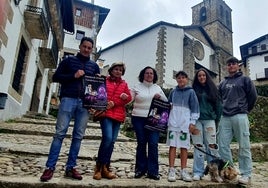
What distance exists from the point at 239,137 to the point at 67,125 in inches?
95.4

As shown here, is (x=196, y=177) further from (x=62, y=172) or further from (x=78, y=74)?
(x=78, y=74)

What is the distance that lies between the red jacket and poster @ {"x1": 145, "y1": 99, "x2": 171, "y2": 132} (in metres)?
0.37

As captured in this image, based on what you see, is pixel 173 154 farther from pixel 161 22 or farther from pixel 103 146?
pixel 161 22

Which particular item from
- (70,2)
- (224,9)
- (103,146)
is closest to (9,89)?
(103,146)

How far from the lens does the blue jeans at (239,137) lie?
3.66 m

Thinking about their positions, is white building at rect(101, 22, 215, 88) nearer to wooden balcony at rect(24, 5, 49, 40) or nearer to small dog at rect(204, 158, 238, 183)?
wooden balcony at rect(24, 5, 49, 40)

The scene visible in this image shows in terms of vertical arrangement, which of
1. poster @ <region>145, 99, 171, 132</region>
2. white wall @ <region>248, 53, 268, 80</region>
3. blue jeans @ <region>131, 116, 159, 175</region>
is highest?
white wall @ <region>248, 53, 268, 80</region>

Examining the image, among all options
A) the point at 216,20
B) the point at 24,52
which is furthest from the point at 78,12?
the point at 216,20

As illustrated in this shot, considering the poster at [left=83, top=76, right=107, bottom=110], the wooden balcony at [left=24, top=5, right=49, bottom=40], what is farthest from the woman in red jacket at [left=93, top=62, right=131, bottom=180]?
the wooden balcony at [left=24, top=5, right=49, bottom=40]

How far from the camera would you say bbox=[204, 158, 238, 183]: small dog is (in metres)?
3.57

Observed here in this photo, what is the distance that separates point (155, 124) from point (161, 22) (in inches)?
846

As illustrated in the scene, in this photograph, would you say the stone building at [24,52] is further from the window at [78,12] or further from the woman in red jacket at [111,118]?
the window at [78,12]

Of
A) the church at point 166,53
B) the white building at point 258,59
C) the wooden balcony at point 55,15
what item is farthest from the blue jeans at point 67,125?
the white building at point 258,59

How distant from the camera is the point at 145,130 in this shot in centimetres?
376
